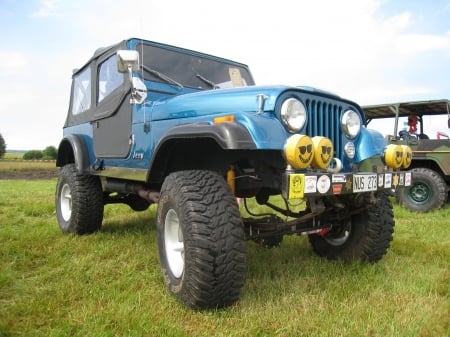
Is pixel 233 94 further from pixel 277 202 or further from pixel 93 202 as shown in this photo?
pixel 277 202

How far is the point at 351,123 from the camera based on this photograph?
2975 millimetres

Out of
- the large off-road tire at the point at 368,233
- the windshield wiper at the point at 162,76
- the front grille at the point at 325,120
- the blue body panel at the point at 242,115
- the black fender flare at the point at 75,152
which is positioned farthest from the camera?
the black fender flare at the point at 75,152

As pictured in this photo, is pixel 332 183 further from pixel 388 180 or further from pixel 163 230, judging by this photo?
pixel 163 230

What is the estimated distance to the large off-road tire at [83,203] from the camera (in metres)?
4.36

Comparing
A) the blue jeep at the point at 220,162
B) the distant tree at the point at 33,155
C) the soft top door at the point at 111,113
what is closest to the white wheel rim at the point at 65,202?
the blue jeep at the point at 220,162

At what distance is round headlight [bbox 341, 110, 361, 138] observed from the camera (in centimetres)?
294

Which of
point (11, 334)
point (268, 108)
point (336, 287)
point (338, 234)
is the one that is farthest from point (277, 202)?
point (11, 334)

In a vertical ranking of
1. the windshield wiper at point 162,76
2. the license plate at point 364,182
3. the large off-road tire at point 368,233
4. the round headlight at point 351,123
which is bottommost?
the large off-road tire at point 368,233

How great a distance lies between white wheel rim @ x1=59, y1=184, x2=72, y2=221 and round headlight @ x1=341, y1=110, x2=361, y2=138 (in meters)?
3.36

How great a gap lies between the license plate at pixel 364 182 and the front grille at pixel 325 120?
353 mm

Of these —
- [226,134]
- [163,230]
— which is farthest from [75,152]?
[226,134]

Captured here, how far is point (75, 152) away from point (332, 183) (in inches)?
121

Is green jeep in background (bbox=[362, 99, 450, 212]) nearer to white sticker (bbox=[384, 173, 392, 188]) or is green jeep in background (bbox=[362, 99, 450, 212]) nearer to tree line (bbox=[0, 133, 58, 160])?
white sticker (bbox=[384, 173, 392, 188])

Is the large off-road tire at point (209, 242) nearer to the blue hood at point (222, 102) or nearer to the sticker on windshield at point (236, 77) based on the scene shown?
the blue hood at point (222, 102)
